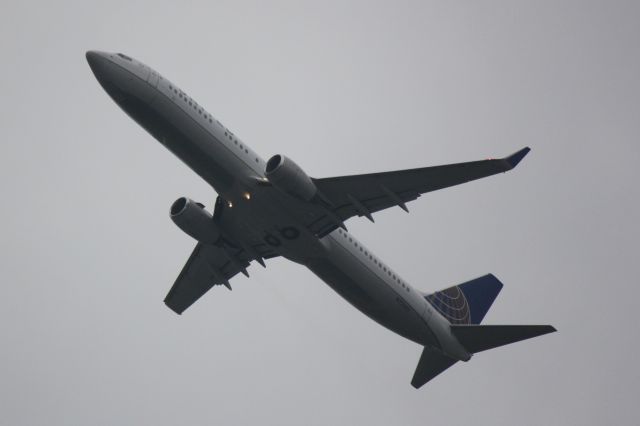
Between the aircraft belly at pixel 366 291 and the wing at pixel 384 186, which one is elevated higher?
the wing at pixel 384 186

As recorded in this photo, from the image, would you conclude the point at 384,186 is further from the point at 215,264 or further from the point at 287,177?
the point at 215,264

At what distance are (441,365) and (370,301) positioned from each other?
6320 millimetres

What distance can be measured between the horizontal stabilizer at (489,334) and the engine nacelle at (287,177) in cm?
1181

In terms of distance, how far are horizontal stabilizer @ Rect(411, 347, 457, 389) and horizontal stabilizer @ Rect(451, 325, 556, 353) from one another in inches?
59.6

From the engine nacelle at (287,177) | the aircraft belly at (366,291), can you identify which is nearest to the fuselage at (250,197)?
the aircraft belly at (366,291)

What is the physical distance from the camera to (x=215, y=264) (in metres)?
41.5

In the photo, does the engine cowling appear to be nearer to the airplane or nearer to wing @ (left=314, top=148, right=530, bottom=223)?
the airplane

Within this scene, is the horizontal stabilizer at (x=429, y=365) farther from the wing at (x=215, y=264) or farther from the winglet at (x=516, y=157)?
the winglet at (x=516, y=157)

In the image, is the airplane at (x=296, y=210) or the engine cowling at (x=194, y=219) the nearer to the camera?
the airplane at (x=296, y=210)

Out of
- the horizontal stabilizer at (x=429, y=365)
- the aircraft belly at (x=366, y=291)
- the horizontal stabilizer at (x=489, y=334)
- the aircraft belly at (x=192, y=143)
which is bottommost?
the horizontal stabilizer at (x=429, y=365)

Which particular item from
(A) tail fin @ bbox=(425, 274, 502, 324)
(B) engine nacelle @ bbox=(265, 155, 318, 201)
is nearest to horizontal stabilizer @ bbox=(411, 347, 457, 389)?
(A) tail fin @ bbox=(425, 274, 502, 324)

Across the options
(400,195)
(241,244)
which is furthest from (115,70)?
(400,195)

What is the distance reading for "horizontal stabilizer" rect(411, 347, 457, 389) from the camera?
40281 mm

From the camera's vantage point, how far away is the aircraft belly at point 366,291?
3619 cm
